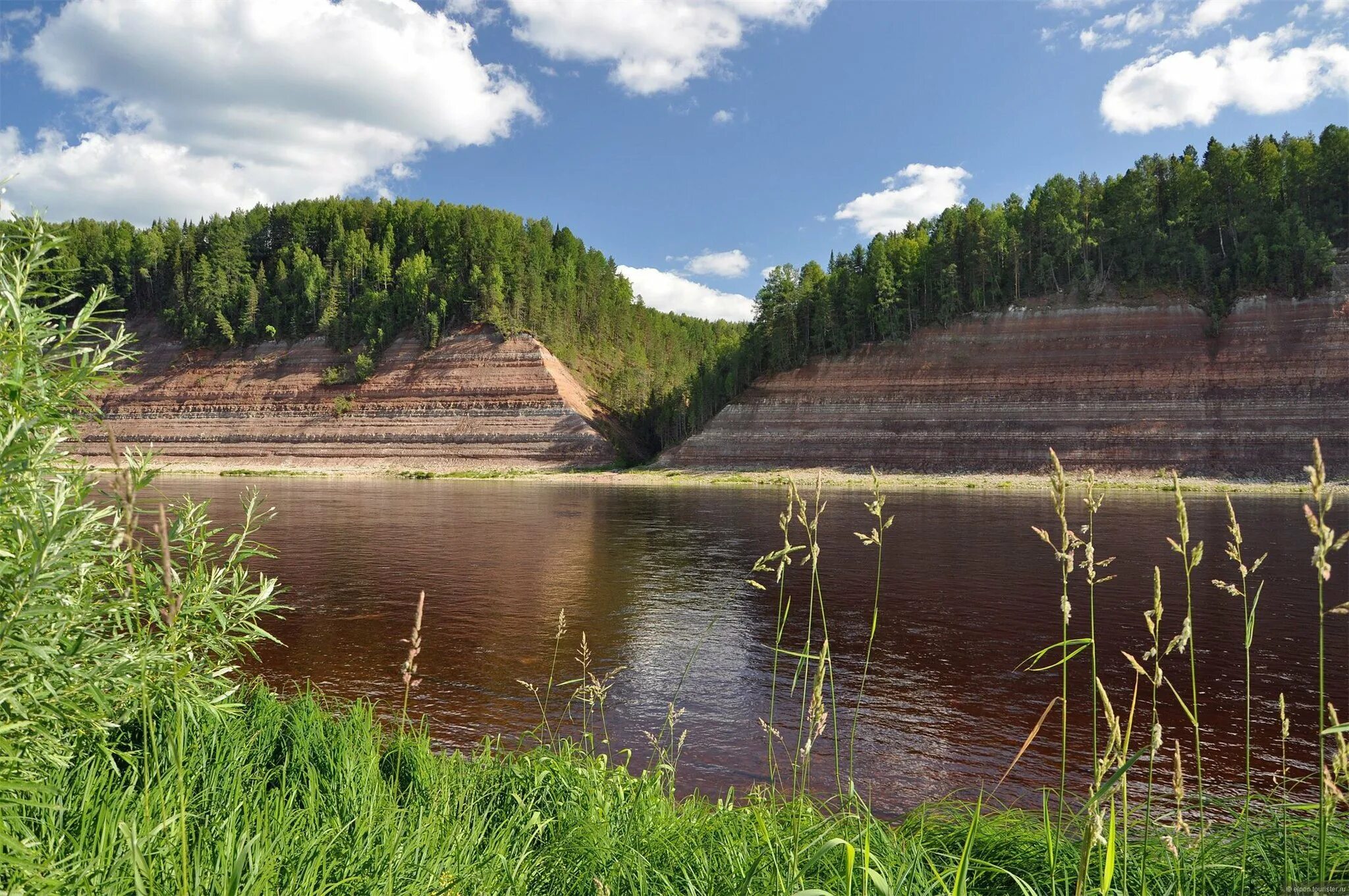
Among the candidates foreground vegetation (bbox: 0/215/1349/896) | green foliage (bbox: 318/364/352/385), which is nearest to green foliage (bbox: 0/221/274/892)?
foreground vegetation (bbox: 0/215/1349/896)

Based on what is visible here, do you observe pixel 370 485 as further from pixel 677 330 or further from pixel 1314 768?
pixel 677 330

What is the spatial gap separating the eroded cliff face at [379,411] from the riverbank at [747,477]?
1.38 metres

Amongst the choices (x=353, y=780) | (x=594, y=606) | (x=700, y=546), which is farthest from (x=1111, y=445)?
(x=353, y=780)

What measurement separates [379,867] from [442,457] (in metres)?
88.3

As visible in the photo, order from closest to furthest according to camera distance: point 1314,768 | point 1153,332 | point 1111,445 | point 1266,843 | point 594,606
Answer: point 1266,843 → point 1314,768 → point 594,606 → point 1111,445 → point 1153,332

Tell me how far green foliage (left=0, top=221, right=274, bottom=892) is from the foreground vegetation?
22 mm

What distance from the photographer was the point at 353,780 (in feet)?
15.7

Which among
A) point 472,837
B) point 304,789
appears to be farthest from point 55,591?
point 472,837

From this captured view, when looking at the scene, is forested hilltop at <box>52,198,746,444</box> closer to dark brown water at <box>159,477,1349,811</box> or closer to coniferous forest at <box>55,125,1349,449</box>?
coniferous forest at <box>55,125,1349,449</box>

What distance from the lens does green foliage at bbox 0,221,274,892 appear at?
299 cm

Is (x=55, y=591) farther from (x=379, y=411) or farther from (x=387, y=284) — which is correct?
(x=387, y=284)

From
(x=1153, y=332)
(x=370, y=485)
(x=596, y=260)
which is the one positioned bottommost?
(x=370, y=485)

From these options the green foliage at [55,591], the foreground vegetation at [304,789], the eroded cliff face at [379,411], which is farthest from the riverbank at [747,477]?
the green foliage at [55,591]

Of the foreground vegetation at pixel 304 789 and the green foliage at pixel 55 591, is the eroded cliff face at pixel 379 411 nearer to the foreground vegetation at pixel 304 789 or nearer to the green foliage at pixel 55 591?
the foreground vegetation at pixel 304 789
